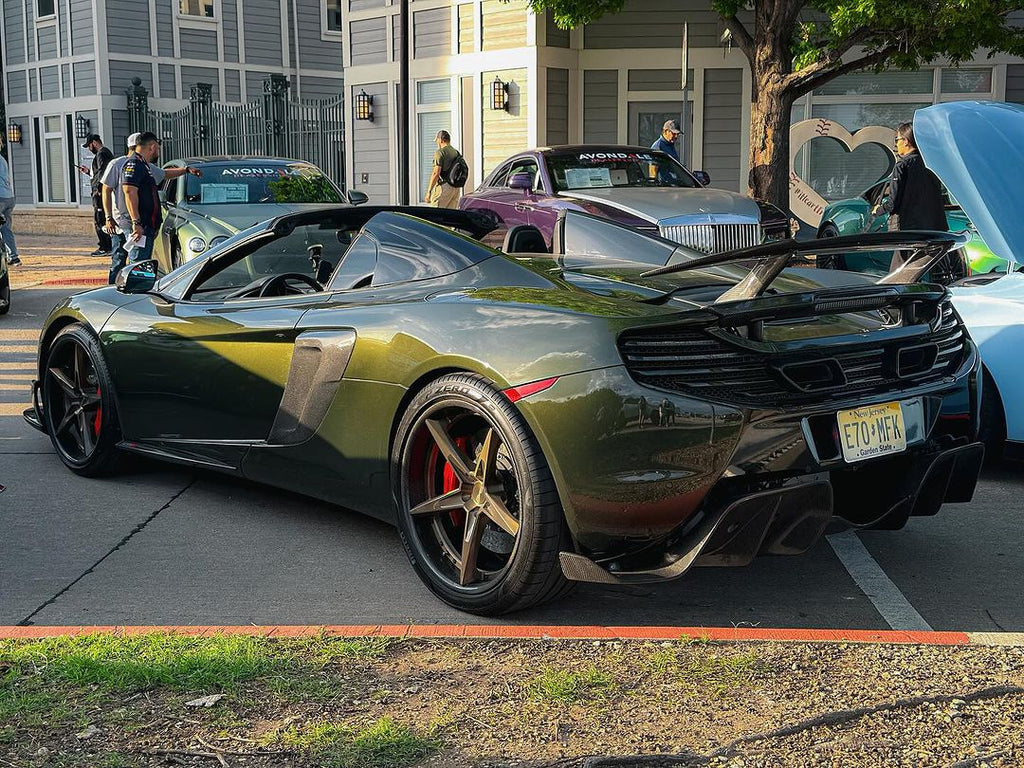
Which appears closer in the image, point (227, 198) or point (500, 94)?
point (227, 198)

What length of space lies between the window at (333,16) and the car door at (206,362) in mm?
29799

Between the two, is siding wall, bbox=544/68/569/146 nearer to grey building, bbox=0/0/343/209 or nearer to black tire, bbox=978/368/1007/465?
grey building, bbox=0/0/343/209

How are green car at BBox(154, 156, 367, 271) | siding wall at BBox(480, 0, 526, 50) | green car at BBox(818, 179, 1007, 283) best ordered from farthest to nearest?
siding wall at BBox(480, 0, 526, 50) → green car at BBox(154, 156, 367, 271) → green car at BBox(818, 179, 1007, 283)

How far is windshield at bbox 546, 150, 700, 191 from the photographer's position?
13469mm

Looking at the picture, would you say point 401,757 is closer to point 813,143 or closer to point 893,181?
point 893,181

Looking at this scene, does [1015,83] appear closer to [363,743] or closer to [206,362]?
[206,362]

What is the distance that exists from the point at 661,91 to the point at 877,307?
62.2 ft

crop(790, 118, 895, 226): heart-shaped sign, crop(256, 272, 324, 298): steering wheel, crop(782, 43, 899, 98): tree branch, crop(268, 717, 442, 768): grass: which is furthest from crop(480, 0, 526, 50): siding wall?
crop(268, 717, 442, 768): grass

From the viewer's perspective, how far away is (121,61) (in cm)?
3081

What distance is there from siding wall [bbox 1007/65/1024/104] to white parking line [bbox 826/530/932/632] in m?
18.2

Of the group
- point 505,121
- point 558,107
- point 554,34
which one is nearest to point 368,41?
point 505,121

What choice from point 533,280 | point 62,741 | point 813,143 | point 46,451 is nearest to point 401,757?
point 62,741

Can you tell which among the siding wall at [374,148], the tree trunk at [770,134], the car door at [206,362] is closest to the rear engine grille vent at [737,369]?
the car door at [206,362]

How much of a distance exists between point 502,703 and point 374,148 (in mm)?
22919
